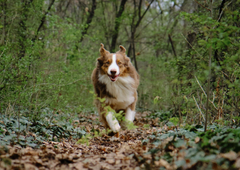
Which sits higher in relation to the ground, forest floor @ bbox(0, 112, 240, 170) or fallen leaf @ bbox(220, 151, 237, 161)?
fallen leaf @ bbox(220, 151, 237, 161)

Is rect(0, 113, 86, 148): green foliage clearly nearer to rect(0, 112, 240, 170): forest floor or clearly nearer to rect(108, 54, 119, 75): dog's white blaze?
rect(0, 112, 240, 170): forest floor

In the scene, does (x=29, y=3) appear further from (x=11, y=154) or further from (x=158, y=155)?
(x=158, y=155)

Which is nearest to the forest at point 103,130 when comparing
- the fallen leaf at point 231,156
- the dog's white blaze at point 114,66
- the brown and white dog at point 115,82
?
the fallen leaf at point 231,156

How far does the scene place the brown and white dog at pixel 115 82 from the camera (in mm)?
5516

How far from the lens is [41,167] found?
2.70 metres

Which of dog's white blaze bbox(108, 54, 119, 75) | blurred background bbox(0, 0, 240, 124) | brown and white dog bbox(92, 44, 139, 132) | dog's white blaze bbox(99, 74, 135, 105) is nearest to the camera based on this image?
blurred background bbox(0, 0, 240, 124)

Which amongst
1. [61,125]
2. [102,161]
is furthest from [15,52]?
[102,161]

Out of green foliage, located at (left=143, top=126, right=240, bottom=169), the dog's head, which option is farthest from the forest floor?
the dog's head

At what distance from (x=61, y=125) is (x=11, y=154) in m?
2.23

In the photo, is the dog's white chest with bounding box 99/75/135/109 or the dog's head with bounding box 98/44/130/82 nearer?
the dog's head with bounding box 98/44/130/82

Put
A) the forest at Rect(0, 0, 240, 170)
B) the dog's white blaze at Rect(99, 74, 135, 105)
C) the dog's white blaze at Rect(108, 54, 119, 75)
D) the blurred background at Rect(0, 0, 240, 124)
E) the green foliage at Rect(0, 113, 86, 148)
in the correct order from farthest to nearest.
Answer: the dog's white blaze at Rect(99, 74, 135, 105) < the dog's white blaze at Rect(108, 54, 119, 75) < the blurred background at Rect(0, 0, 240, 124) < the green foliage at Rect(0, 113, 86, 148) < the forest at Rect(0, 0, 240, 170)

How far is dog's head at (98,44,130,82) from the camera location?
210 inches

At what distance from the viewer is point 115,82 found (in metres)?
5.82

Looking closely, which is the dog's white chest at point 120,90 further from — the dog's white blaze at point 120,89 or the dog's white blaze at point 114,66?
the dog's white blaze at point 114,66
